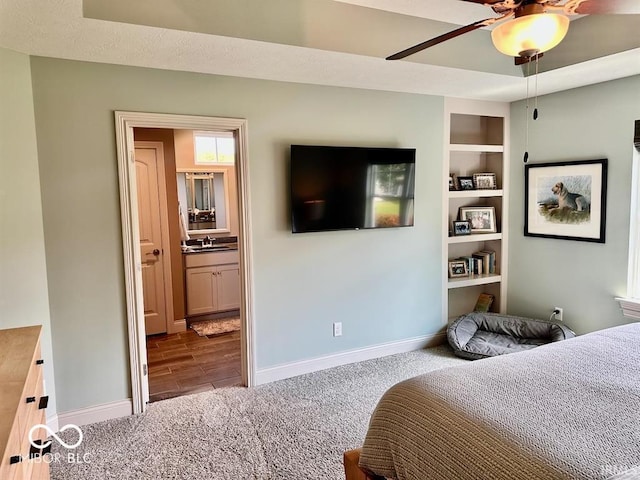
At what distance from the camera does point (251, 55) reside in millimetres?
2646

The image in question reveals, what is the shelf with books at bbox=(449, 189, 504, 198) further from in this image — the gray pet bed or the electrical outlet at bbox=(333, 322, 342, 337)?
the electrical outlet at bbox=(333, 322, 342, 337)

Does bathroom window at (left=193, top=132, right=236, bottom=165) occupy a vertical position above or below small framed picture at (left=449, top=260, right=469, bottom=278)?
above

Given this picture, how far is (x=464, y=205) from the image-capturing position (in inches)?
178

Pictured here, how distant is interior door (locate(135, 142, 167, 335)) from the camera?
14.6 ft

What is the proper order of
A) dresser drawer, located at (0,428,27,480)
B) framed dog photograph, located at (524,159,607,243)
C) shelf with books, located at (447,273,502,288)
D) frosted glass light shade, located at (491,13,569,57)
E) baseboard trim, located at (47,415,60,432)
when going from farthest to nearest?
shelf with books, located at (447,273,502,288), framed dog photograph, located at (524,159,607,243), baseboard trim, located at (47,415,60,432), frosted glass light shade, located at (491,13,569,57), dresser drawer, located at (0,428,27,480)

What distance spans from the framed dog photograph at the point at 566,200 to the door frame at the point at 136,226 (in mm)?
2732

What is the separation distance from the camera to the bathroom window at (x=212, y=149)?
5484 millimetres

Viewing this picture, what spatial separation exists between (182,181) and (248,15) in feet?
11.2

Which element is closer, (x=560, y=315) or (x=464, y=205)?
(x=560, y=315)

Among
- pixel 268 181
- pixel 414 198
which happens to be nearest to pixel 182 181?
pixel 268 181

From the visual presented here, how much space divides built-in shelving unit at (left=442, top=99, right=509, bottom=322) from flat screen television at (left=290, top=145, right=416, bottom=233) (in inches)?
22.2

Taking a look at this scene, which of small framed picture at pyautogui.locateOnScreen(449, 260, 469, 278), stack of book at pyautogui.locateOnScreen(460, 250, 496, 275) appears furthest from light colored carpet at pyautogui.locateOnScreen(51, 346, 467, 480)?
stack of book at pyautogui.locateOnScreen(460, 250, 496, 275)

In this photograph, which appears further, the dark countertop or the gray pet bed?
the dark countertop

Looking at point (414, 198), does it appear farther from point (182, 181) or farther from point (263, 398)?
point (182, 181)
